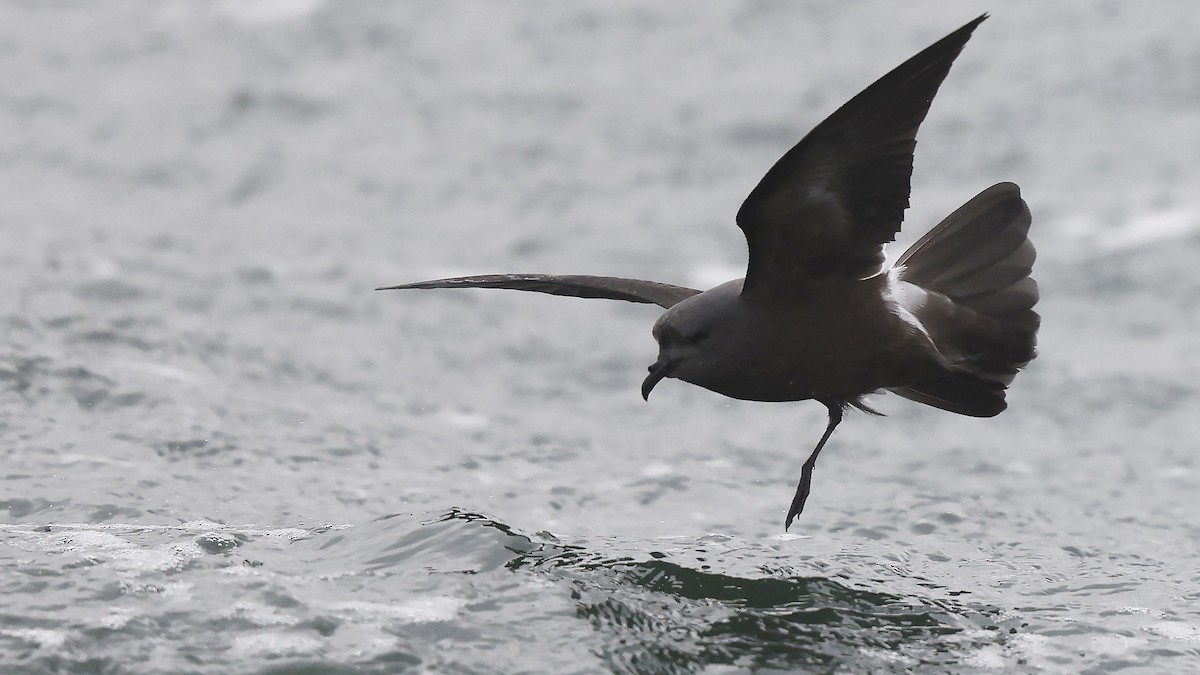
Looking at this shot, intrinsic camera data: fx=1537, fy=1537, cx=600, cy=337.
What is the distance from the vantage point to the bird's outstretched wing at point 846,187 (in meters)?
4.37

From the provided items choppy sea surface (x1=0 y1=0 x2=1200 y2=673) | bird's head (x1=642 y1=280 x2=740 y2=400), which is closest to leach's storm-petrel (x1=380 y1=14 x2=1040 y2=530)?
bird's head (x1=642 y1=280 x2=740 y2=400)

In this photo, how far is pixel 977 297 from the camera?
562 cm

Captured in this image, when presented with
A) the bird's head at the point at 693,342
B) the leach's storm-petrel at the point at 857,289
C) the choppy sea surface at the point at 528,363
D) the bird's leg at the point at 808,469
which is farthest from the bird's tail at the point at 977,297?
Result: the bird's head at the point at 693,342

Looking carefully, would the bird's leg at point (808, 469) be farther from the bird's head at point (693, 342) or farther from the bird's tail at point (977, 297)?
the bird's head at point (693, 342)

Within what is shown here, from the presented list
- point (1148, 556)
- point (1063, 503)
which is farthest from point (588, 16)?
point (1148, 556)

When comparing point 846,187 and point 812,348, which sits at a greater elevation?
point 846,187

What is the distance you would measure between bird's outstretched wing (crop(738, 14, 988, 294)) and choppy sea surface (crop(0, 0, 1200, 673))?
1030mm

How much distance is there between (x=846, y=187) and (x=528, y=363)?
3.43m

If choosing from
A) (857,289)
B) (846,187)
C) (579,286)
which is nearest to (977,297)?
(857,289)

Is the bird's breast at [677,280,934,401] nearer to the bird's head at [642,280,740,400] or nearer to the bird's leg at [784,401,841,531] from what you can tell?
the bird's head at [642,280,740,400]

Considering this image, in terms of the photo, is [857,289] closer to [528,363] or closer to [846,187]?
[846,187]

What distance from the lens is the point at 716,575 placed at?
4.95 m

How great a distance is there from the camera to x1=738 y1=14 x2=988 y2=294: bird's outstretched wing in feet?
14.3

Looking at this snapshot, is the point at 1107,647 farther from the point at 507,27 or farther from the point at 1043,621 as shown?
the point at 507,27
